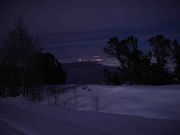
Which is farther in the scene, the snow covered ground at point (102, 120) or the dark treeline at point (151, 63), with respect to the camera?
the dark treeline at point (151, 63)

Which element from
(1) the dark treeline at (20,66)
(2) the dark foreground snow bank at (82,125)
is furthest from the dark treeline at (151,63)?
(2) the dark foreground snow bank at (82,125)

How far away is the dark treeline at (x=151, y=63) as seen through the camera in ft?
69.7

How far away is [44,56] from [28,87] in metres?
7.19

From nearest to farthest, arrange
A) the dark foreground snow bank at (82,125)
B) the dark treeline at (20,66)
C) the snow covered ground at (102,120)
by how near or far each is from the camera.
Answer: the dark foreground snow bank at (82,125)
the snow covered ground at (102,120)
the dark treeline at (20,66)

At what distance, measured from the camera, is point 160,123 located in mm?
6492

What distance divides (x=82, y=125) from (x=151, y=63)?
1613 centimetres

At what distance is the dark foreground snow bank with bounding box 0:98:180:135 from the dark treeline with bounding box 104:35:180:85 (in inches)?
551

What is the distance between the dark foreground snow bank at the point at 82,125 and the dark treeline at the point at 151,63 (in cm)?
1401

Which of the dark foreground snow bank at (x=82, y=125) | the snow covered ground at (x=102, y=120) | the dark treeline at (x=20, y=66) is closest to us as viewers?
the dark foreground snow bank at (x=82, y=125)

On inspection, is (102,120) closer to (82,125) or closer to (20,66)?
(82,125)

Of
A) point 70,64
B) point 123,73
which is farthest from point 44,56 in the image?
point 70,64

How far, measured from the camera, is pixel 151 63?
2169 cm

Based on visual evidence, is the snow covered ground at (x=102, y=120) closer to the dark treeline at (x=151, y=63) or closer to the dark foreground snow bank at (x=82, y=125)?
A: the dark foreground snow bank at (x=82, y=125)

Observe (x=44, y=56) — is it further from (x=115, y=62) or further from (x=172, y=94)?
(x=172, y=94)
